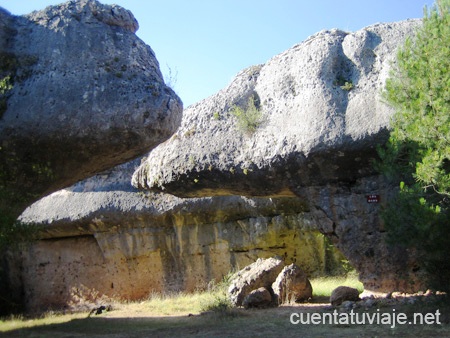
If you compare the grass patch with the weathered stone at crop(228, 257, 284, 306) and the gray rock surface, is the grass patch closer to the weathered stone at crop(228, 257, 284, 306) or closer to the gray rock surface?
the weathered stone at crop(228, 257, 284, 306)

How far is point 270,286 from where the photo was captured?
1098cm

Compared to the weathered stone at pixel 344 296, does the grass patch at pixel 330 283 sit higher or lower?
lower

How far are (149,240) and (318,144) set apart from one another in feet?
21.1

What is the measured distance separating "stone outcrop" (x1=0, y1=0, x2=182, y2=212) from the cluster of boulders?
4073mm

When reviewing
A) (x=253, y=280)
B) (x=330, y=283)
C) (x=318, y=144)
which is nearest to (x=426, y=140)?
(x=318, y=144)

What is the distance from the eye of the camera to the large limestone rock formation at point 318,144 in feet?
29.2

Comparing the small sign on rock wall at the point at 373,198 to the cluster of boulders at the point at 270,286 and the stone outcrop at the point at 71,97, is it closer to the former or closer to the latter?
the cluster of boulders at the point at 270,286

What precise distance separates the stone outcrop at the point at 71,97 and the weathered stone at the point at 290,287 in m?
4.30

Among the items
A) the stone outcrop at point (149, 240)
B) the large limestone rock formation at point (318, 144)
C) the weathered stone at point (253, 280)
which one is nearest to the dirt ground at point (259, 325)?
the weathered stone at point (253, 280)

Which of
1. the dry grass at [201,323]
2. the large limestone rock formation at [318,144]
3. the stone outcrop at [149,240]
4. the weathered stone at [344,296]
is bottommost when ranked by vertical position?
the dry grass at [201,323]

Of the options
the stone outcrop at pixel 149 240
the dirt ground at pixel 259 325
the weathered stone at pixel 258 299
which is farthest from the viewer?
the stone outcrop at pixel 149 240

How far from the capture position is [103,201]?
1355 centimetres

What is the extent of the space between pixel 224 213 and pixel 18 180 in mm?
6605

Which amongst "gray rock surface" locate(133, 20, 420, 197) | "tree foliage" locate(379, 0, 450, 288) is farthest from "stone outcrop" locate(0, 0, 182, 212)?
"tree foliage" locate(379, 0, 450, 288)
